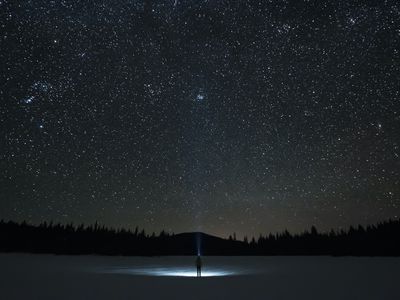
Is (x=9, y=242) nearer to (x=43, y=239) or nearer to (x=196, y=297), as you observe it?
(x=43, y=239)

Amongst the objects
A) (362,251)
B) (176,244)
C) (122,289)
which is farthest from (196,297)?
(176,244)

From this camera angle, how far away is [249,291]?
1391 centimetres

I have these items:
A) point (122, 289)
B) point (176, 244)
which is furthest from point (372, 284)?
point (176, 244)

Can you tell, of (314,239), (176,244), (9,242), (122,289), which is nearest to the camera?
(122,289)

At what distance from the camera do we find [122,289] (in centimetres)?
1430

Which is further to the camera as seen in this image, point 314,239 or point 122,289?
point 314,239

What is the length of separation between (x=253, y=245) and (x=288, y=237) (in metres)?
11.3

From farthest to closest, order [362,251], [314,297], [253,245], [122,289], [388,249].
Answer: [253,245]
[362,251]
[388,249]
[122,289]
[314,297]

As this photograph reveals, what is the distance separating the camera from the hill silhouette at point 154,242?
79.0 meters

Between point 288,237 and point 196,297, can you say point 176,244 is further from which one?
point 196,297

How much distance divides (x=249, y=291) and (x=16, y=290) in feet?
30.4

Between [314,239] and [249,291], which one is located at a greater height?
[314,239]

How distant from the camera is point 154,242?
363ft

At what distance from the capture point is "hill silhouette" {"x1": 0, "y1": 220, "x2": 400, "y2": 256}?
79.0 metres
